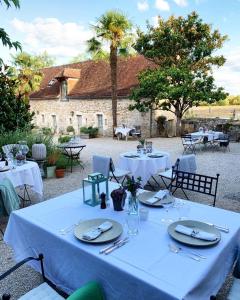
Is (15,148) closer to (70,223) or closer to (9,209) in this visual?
(9,209)

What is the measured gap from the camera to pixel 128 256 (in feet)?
6.58

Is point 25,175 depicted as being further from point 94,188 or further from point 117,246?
point 117,246

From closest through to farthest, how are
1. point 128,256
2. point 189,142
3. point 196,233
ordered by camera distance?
1. point 128,256
2. point 196,233
3. point 189,142

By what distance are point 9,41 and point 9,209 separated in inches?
101

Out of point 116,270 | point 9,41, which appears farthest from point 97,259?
point 9,41

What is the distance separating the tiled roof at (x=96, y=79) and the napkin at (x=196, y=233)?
15.1 meters

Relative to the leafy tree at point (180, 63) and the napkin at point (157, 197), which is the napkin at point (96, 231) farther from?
the leafy tree at point (180, 63)

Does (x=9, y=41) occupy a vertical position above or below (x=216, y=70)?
below

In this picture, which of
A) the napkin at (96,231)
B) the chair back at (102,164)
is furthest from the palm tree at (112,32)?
the napkin at (96,231)

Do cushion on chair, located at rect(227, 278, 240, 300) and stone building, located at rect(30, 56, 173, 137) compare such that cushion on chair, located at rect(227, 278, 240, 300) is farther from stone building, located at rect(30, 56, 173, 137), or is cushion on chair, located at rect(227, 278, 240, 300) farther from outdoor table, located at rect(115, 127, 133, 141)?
stone building, located at rect(30, 56, 173, 137)

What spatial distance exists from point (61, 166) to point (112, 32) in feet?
32.3

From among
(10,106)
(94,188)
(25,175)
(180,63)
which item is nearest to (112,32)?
(180,63)

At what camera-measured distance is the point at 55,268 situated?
96.7 inches

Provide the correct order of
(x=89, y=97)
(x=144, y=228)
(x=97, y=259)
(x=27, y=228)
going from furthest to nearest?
(x=89, y=97) < (x=27, y=228) < (x=144, y=228) < (x=97, y=259)
